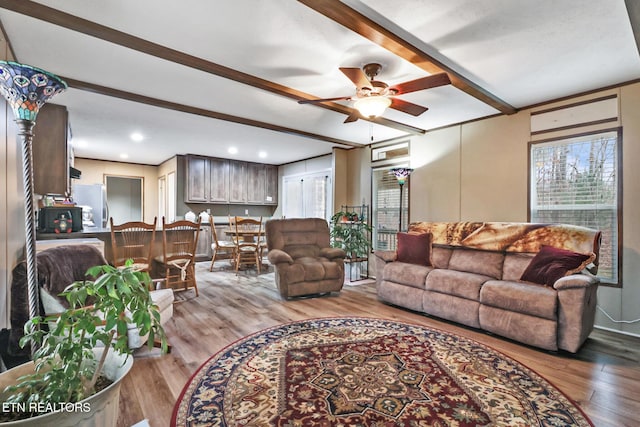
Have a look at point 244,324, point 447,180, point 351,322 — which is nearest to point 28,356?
point 244,324

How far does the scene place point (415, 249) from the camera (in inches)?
153

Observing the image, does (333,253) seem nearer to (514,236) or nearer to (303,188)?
(514,236)

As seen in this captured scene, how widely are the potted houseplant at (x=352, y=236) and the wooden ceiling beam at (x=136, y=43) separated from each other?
2.54 meters

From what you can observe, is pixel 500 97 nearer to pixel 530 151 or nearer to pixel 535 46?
pixel 530 151

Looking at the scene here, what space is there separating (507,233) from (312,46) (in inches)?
114

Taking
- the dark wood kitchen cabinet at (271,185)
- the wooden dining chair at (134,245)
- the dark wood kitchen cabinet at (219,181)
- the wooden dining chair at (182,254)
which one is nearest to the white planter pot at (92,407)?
the wooden dining chair at (134,245)

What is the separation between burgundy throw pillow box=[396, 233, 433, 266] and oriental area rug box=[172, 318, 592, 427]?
1197mm

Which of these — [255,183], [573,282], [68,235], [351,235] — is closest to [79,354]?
[573,282]

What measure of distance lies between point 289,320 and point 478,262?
2271 millimetres

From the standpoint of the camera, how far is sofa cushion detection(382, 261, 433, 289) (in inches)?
139

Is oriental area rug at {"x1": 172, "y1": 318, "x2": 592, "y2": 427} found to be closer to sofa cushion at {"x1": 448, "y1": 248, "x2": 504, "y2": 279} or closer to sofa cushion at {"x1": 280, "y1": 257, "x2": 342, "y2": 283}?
sofa cushion at {"x1": 448, "y1": 248, "x2": 504, "y2": 279}

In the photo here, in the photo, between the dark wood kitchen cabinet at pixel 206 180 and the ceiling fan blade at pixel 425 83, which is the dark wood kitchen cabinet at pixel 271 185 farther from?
the ceiling fan blade at pixel 425 83

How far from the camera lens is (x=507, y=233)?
3.44 meters

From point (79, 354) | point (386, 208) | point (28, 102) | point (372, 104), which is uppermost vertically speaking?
point (372, 104)
